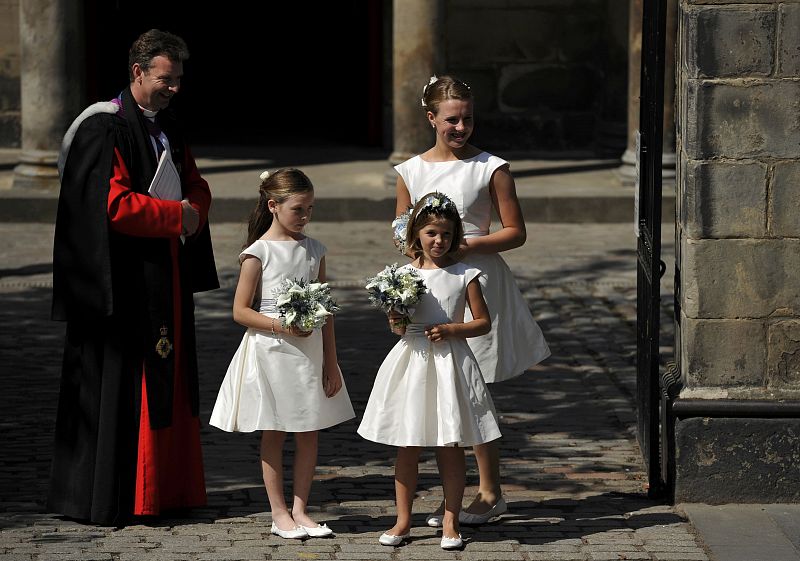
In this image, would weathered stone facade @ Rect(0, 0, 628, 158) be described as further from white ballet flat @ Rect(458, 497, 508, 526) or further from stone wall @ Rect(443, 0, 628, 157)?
white ballet flat @ Rect(458, 497, 508, 526)

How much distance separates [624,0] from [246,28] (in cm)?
1013

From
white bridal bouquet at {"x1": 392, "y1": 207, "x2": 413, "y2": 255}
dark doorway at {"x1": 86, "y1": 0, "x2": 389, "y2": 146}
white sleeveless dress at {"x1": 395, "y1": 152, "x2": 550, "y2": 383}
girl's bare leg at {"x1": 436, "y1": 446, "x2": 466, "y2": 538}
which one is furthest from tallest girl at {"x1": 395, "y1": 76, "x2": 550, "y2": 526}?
dark doorway at {"x1": 86, "y1": 0, "x2": 389, "y2": 146}

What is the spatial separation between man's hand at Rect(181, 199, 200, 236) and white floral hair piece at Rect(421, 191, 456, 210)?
2.92ft

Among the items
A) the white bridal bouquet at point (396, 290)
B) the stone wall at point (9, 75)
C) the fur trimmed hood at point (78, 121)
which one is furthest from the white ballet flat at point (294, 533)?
the stone wall at point (9, 75)

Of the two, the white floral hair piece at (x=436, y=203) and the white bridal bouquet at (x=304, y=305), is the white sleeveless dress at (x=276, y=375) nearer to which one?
the white bridal bouquet at (x=304, y=305)

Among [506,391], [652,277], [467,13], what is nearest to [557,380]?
[506,391]

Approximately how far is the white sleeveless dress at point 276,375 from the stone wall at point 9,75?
1132cm

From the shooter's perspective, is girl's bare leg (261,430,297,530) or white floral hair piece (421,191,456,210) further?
girl's bare leg (261,430,297,530)

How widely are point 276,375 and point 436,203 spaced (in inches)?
33.7

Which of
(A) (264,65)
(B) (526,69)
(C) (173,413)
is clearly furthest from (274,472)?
(A) (264,65)

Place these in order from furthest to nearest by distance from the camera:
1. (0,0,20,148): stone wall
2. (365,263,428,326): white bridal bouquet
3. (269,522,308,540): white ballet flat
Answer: (0,0,20,148): stone wall → (269,522,308,540): white ballet flat → (365,263,428,326): white bridal bouquet

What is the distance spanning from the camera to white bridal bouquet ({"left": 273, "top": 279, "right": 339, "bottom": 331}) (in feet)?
18.7

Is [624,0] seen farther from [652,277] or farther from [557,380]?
[652,277]

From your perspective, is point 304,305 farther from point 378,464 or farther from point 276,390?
point 378,464
